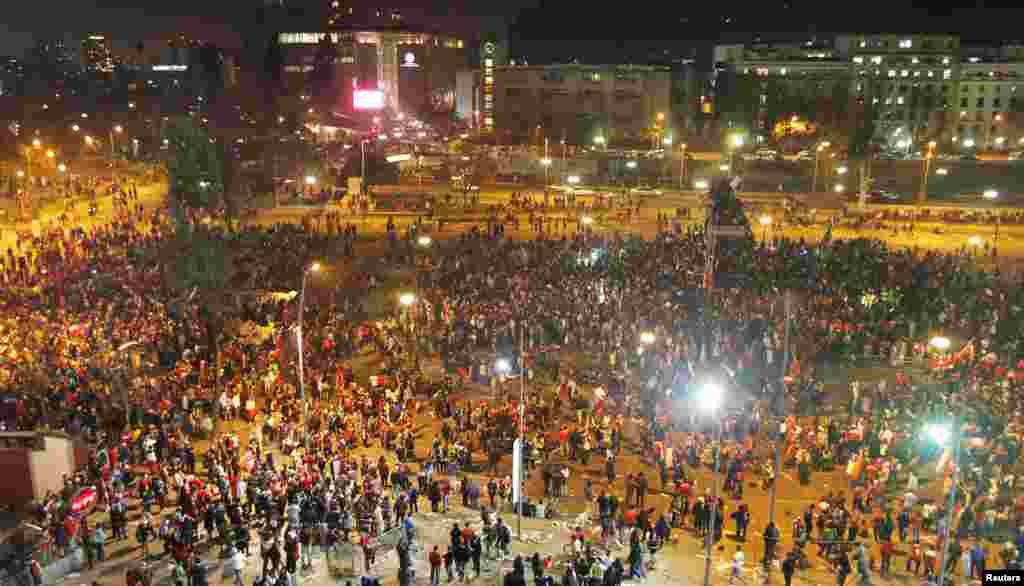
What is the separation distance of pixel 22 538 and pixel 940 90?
90060 mm

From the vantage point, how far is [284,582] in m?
13.3

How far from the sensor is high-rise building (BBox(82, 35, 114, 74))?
499 feet

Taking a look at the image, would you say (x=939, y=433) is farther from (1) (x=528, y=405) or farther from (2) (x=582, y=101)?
(2) (x=582, y=101)

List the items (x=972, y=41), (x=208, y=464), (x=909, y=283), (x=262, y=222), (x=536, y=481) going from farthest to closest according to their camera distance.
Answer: (x=972, y=41) → (x=262, y=222) → (x=909, y=283) → (x=536, y=481) → (x=208, y=464)

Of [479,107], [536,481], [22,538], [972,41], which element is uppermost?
[972,41]

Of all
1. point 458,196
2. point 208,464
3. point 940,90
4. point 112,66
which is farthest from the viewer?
point 112,66

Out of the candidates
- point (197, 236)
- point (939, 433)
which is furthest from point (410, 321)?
point (939, 433)

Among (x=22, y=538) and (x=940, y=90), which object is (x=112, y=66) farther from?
(x=22, y=538)

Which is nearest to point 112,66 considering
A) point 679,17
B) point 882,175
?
point 679,17

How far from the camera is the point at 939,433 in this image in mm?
19203

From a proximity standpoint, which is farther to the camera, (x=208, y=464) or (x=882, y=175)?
(x=882, y=175)

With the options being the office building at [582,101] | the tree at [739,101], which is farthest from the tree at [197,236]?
the tree at [739,101]

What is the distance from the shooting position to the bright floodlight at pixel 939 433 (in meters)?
19.2

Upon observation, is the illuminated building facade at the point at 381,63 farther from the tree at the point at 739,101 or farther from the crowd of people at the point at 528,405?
the crowd of people at the point at 528,405
